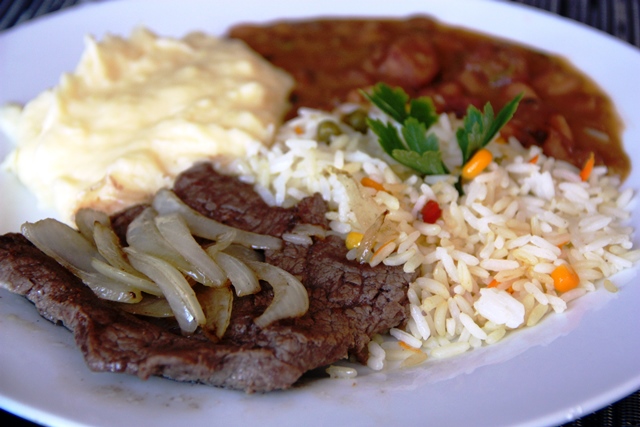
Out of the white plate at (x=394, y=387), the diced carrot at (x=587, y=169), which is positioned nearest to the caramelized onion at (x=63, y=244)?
the white plate at (x=394, y=387)

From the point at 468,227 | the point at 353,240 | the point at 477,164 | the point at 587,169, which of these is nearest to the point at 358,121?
the point at 477,164

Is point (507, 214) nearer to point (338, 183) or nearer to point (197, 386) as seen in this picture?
point (338, 183)

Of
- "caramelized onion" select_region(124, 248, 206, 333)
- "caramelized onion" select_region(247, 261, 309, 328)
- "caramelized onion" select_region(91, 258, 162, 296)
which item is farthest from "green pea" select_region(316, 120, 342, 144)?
"caramelized onion" select_region(91, 258, 162, 296)

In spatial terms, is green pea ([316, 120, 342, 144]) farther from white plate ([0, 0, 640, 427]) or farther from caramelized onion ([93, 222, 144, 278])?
white plate ([0, 0, 640, 427])

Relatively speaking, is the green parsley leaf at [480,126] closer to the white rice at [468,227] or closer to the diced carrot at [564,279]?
the white rice at [468,227]

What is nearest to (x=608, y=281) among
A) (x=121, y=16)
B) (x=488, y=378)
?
(x=488, y=378)

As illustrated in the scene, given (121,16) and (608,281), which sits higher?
(121,16)

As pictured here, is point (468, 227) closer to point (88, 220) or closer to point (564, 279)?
point (564, 279)
